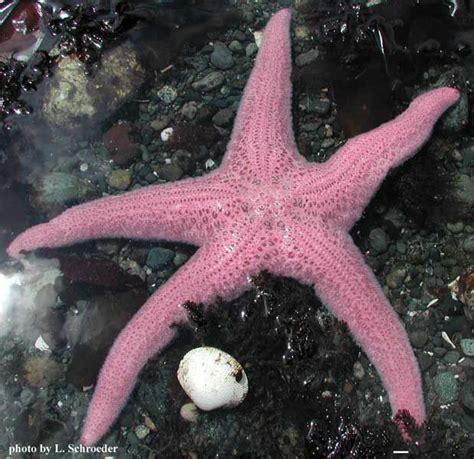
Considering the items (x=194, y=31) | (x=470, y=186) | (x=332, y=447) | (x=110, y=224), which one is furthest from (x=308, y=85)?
(x=332, y=447)

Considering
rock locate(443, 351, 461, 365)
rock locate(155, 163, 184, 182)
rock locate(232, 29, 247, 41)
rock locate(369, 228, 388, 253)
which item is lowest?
rock locate(443, 351, 461, 365)

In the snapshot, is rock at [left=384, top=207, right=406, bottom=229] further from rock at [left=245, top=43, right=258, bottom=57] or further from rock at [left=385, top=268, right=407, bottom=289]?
rock at [left=245, top=43, right=258, bottom=57]

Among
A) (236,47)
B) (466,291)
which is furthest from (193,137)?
(466,291)

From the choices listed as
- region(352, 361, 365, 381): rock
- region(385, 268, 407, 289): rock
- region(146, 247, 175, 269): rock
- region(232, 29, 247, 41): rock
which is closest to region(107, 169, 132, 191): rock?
region(146, 247, 175, 269): rock

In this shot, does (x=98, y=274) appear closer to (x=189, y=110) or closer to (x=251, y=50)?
(x=189, y=110)

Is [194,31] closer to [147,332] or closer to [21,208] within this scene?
[21,208]

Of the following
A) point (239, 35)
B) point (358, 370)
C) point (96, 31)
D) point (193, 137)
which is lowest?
point (358, 370)
